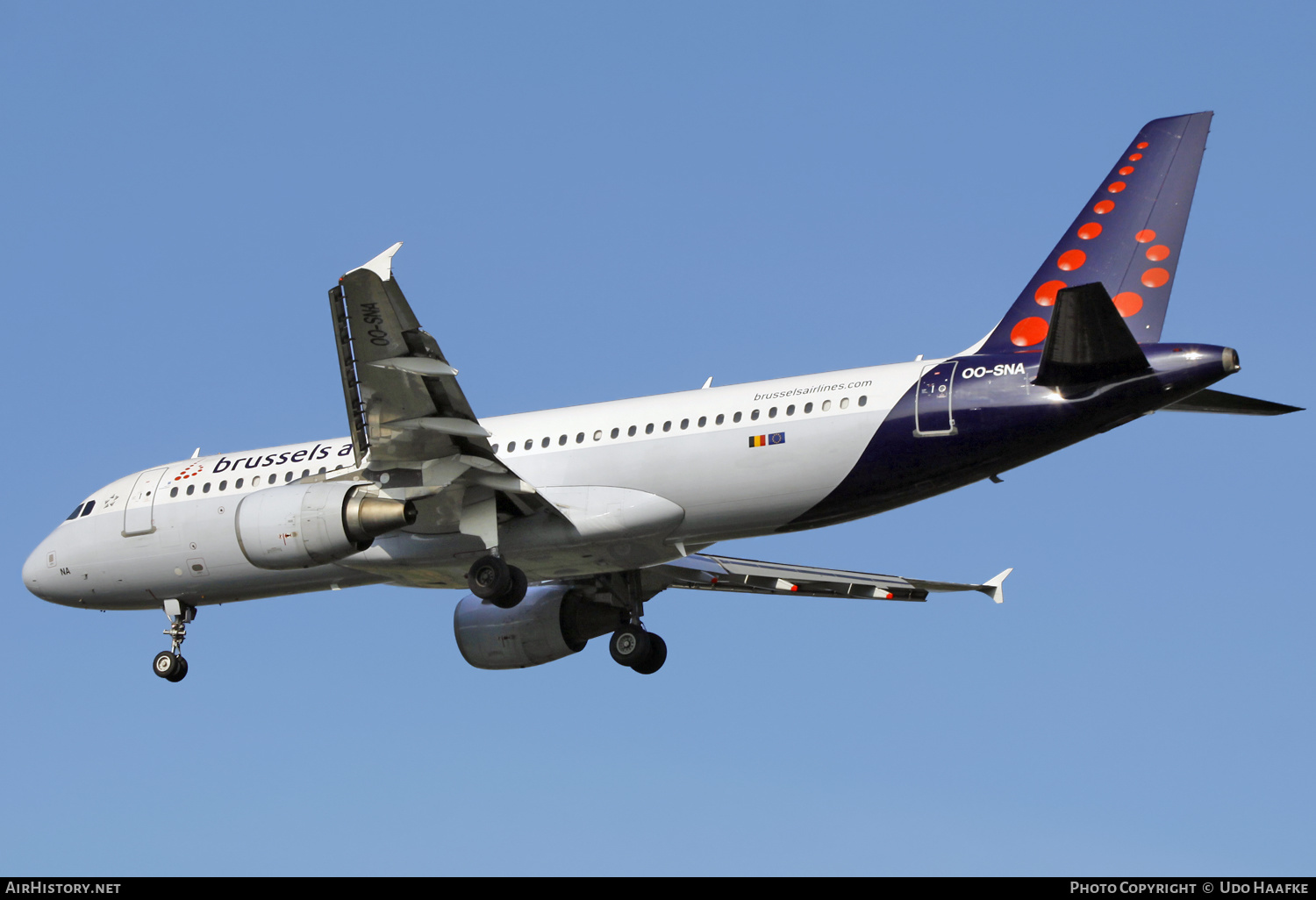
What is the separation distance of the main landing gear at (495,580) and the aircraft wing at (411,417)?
332 mm

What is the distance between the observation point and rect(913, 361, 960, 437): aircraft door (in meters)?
22.6

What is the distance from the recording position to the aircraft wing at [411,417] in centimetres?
2153

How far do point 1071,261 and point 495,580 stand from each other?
31.8 ft

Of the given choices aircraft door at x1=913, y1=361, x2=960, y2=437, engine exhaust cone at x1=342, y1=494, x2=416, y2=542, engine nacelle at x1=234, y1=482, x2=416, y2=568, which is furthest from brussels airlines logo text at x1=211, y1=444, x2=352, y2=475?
aircraft door at x1=913, y1=361, x2=960, y2=437

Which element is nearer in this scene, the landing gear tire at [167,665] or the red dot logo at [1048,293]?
the red dot logo at [1048,293]

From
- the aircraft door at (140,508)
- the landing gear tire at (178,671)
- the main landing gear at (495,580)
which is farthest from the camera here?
the landing gear tire at (178,671)

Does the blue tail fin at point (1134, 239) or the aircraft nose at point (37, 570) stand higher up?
the blue tail fin at point (1134, 239)

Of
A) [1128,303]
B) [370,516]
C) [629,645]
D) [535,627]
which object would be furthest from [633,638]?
[1128,303]

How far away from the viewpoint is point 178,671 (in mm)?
28016

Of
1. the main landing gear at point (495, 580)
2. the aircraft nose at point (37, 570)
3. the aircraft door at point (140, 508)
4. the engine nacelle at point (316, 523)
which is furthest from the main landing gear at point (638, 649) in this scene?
the aircraft nose at point (37, 570)

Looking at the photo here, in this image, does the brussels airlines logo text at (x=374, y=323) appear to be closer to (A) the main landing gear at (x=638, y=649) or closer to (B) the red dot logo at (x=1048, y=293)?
(A) the main landing gear at (x=638, y=649)

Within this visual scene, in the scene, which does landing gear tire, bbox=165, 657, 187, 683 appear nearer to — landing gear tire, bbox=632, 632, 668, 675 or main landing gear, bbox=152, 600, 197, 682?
main landing gear, bbox=152, 600, 197, 682

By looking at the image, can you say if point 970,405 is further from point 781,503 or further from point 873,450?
point 781,503
